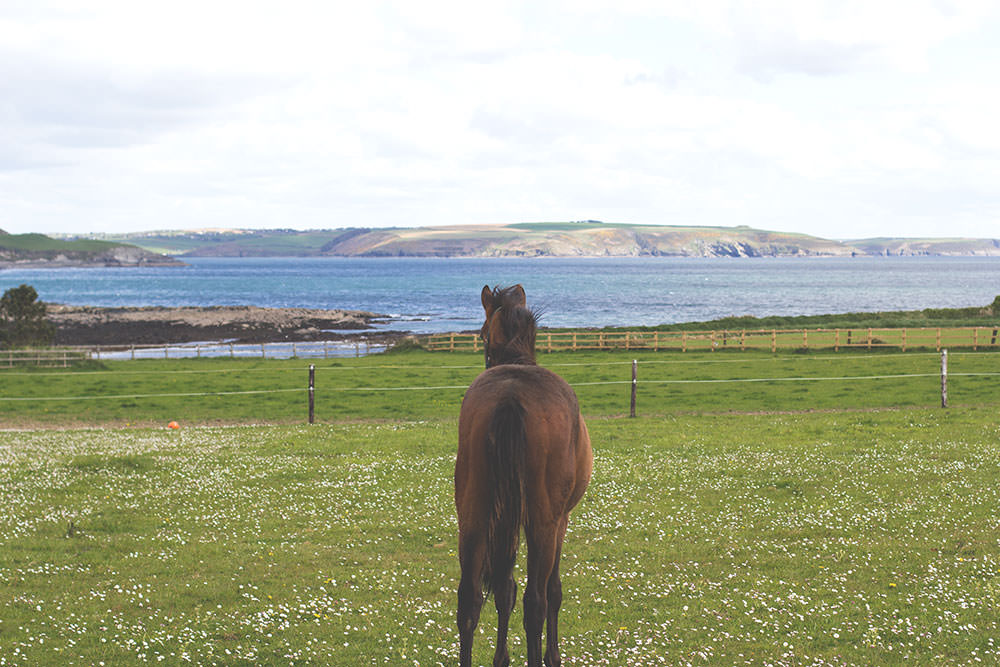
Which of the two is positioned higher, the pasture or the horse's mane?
the horse's mane

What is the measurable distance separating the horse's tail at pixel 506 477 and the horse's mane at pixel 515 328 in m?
1.00

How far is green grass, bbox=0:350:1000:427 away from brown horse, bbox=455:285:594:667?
20499mm

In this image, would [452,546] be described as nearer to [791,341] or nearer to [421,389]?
[421,389]

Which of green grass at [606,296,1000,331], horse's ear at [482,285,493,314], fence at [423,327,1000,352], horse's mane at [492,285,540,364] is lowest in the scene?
fence at [423,327,1000,352]

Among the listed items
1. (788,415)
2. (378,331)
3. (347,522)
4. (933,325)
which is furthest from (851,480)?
(378,331)

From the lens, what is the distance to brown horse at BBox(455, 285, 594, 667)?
225 inches

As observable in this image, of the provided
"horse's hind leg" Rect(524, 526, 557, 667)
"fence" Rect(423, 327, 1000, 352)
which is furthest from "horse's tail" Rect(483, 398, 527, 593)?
"fence" Rect(423, 327, 1000, 352)

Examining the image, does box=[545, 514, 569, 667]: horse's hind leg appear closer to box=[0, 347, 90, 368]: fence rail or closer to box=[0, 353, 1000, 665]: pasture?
box=[0, 353, 1000, 665]: pasture

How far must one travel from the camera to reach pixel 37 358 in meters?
44.0

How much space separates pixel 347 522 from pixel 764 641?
661cm

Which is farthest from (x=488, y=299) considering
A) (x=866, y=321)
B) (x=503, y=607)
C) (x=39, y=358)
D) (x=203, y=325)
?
(x=203, y=325)

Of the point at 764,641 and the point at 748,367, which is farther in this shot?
the point at 748,367

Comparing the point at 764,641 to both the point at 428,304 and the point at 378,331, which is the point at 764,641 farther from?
the point at 428,304

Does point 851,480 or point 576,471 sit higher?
point 576,471
